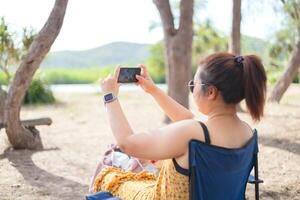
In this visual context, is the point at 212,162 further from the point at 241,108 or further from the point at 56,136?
the point at 241,108

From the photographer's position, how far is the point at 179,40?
698 cm

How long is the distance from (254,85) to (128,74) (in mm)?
579

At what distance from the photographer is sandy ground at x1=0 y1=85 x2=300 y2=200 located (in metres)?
3.87

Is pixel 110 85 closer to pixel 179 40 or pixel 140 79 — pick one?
pixel 140 79

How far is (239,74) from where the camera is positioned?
71.7 inches

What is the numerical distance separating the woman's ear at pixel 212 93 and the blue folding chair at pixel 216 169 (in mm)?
112

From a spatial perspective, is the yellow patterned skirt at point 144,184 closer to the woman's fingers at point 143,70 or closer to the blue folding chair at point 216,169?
the blue folding chair at point 216,169

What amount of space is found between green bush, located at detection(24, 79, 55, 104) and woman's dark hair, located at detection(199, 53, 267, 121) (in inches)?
419

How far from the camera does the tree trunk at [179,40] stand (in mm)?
6938

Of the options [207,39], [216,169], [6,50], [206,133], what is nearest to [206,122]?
[206,133]

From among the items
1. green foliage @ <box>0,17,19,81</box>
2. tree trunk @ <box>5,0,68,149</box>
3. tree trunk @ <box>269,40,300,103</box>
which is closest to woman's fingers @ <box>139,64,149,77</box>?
tree trunk @ <box>5,0,68,149</box>

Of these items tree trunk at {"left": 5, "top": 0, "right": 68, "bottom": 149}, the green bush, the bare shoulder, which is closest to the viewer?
the bare shoulder

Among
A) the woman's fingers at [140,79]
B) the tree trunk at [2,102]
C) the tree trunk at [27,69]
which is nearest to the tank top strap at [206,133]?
the woman's fingers at [140,79]

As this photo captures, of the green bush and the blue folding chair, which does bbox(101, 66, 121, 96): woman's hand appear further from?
the green bush
